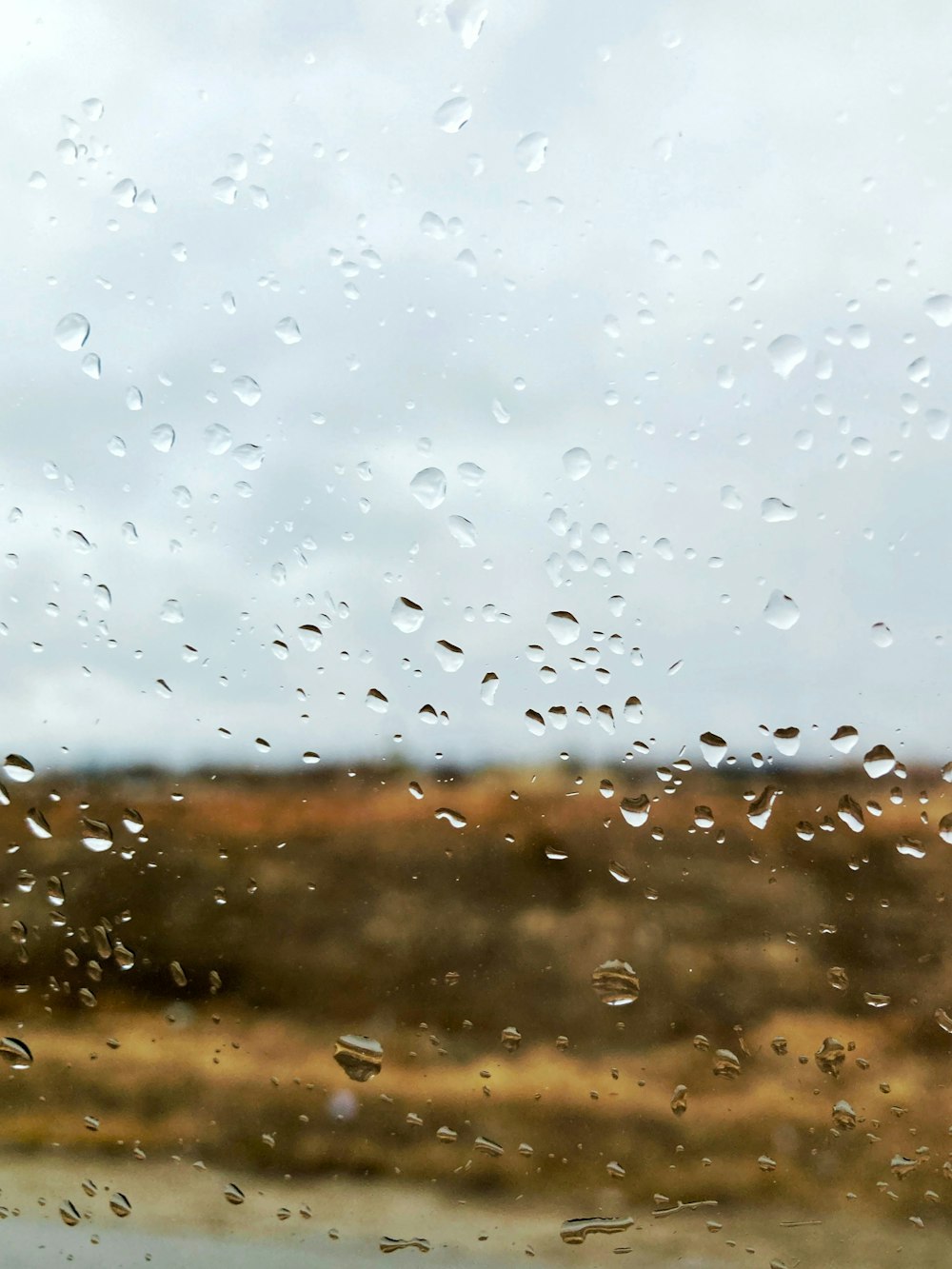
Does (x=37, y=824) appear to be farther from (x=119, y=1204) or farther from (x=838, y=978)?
(x=838, y=978)

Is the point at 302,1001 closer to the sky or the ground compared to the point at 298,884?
closer to the ground

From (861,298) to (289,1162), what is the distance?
1003 mm

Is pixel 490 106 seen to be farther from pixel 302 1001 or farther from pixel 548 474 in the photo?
pixel 302 1001

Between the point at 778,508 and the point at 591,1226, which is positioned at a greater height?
the point at 778,508

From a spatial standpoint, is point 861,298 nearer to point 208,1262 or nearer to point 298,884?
point 298,884

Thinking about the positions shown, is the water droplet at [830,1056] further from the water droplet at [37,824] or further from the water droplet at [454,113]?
the water droplet at [454,113]

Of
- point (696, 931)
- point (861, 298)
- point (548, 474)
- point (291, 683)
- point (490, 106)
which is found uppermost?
point (490, 106)

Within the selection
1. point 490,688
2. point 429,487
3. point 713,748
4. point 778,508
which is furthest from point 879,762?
point 429,487

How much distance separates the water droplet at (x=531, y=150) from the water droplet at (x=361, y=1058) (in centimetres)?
87

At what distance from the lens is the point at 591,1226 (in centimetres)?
102

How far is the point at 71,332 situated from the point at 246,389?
193mm

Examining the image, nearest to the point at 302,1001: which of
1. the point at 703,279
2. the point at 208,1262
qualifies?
the point at 208,1262

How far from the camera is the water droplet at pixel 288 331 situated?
1.06m

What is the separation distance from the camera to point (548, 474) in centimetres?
104
